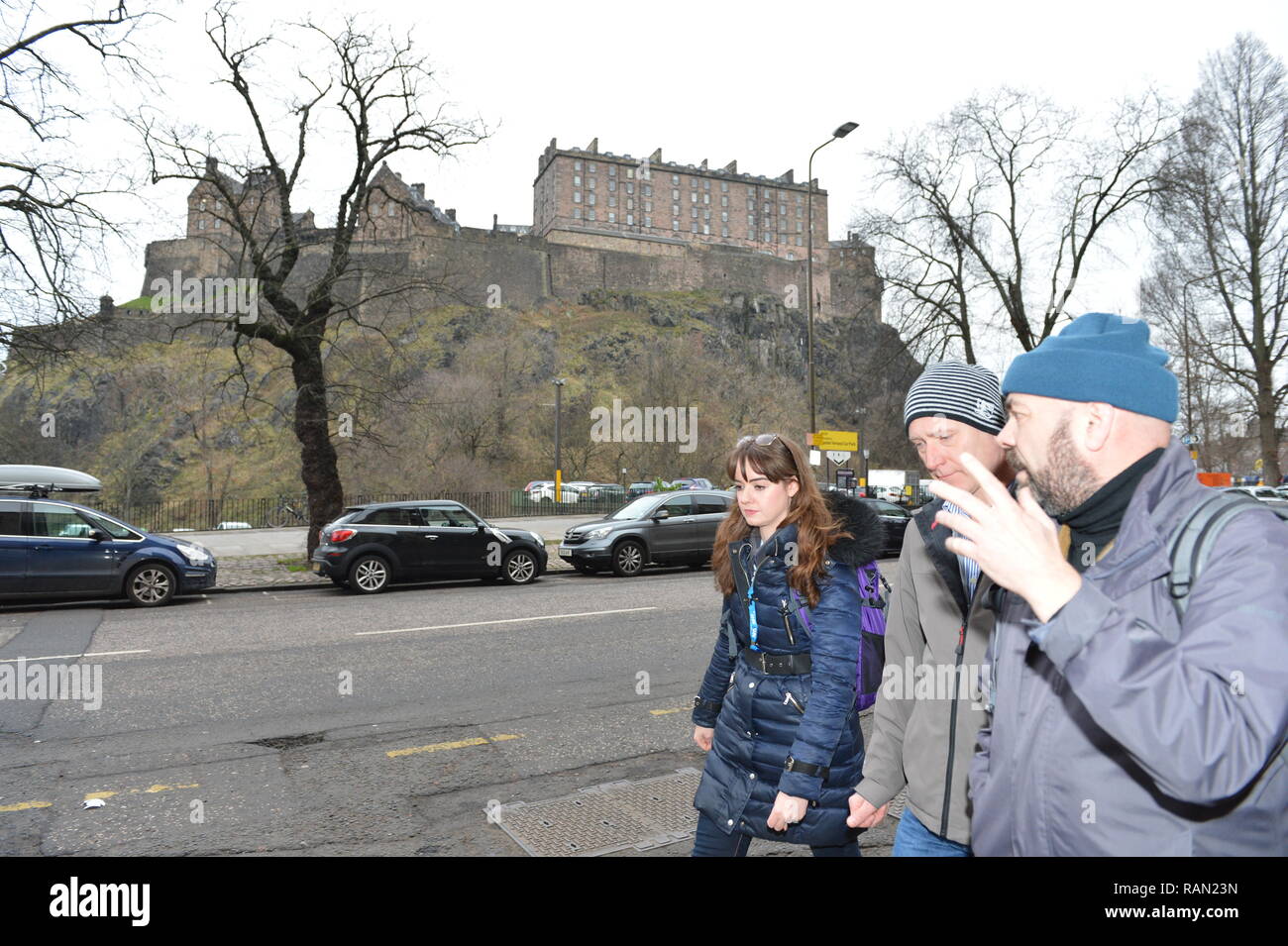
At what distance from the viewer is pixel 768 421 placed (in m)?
60.5

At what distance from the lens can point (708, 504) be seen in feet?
56.3

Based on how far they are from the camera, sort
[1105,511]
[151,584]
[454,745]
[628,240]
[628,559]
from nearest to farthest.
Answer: [1105,511] < [454,745] < [151,584] < [628,559] < [628,240]

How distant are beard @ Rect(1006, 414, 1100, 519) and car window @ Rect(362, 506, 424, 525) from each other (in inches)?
530

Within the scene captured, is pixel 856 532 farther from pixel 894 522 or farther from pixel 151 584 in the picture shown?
pixel 894 522

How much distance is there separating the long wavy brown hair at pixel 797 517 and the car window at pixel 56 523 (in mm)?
12187

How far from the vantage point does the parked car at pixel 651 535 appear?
1594cm

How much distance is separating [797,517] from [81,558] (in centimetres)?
1239

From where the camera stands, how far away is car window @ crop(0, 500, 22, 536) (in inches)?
454

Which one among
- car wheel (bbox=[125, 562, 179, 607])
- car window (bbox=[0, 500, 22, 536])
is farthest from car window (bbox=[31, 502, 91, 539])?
car wheel (bbox=[125, 562, 179, 607])

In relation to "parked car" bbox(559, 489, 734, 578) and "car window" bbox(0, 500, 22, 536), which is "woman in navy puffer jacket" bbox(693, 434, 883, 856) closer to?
"car window" bbox(0, 500, 22, 536)

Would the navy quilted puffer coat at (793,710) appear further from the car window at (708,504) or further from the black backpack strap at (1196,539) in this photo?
the car window at (708,504)

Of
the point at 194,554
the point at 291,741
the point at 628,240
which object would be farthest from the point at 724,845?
the point at 628,240
